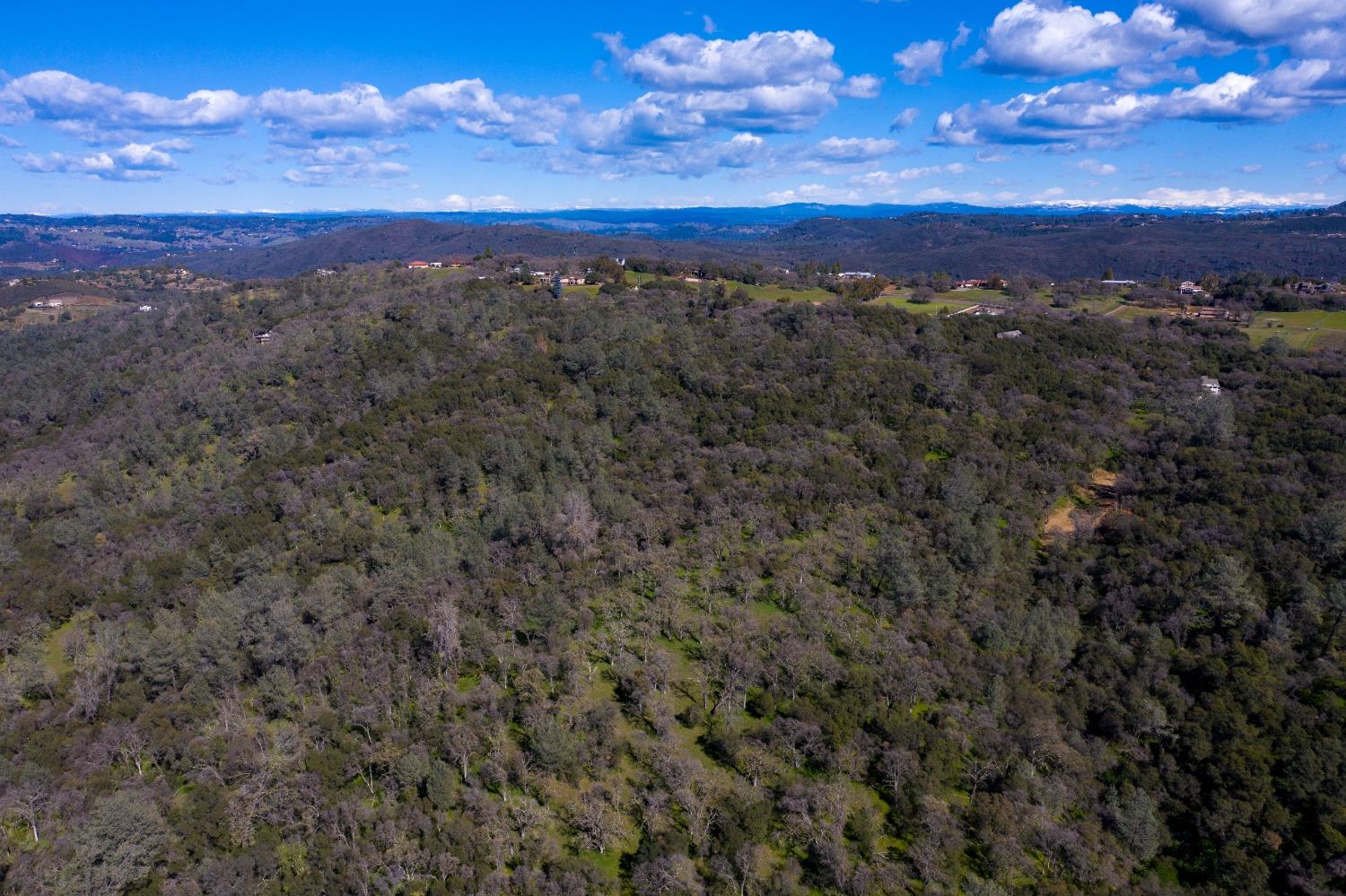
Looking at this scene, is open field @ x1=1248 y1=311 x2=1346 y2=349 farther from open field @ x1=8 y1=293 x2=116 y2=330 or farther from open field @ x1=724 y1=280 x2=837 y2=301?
open field @ x1=8 y1=293 x2=116 y2=330

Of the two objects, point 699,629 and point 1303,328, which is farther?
point 1303,328

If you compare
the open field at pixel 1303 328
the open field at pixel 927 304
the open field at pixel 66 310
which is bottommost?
the open field at pixel 66 310

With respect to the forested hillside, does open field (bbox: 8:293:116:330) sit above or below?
above

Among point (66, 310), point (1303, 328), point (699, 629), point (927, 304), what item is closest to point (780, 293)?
point (927, 304)

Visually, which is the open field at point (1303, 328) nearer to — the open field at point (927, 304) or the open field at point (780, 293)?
the open field at point (927, 304)

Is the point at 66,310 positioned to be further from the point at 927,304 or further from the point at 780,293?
the point at 927,304

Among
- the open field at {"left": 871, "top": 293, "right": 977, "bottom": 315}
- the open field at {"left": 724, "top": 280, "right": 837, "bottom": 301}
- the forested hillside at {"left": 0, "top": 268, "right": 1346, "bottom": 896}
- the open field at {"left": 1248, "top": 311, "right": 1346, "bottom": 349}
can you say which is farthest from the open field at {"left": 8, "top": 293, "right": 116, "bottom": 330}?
the open field at {"left": 1248, "top": 311, "right": 1346, "bottom": 349}

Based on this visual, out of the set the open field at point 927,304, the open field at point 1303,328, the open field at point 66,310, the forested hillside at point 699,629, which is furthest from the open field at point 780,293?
the open field at point 66,310

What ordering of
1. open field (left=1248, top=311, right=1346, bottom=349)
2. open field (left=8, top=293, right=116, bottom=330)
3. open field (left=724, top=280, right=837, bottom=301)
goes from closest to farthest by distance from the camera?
open field (left=1248, top=311, right=1346, bottom=349), open field (left=724, top=280, right=837, bottom=301), open field (left=8, top=293, right=116, bottom=330)
